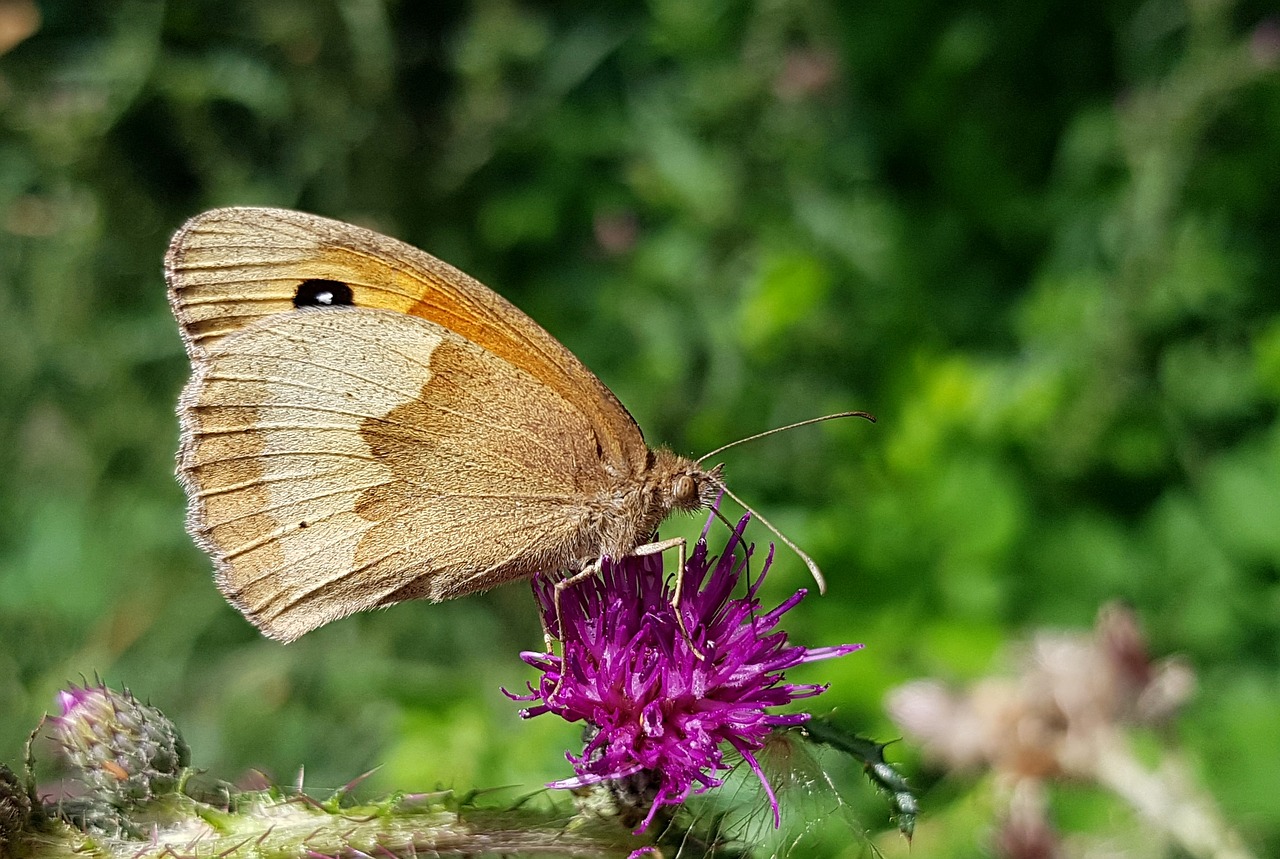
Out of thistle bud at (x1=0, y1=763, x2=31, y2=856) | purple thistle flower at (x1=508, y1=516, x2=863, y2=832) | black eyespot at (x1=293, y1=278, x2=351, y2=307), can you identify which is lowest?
thistle bud at (x1=0, y1=763, x2=31, y2=856)

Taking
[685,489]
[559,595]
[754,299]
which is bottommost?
[559,595]

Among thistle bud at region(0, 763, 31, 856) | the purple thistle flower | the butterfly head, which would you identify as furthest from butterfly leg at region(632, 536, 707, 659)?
thistle bud at region(0, 763, 31, 856)

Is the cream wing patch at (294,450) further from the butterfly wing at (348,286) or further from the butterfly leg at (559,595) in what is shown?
the butterfly leg at (559,595)

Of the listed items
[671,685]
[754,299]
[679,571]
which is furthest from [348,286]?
[754,299]

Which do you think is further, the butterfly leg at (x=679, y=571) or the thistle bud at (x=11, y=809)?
the butterfly leg at (x=679, y=571)

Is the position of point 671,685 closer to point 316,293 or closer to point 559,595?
point 559,595

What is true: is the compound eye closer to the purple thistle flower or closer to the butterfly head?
the butterfly head

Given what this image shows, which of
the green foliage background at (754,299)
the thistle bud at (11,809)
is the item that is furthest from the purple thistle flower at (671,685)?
the green foliage background at (754,299)
